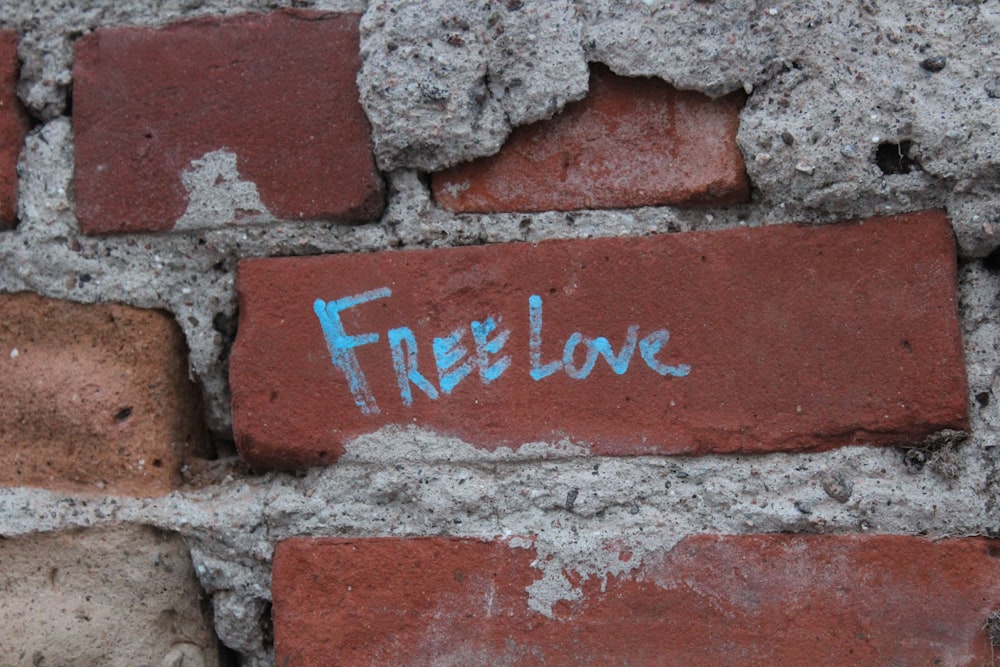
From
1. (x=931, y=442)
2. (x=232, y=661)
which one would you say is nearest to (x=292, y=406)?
(x=232, y=661)

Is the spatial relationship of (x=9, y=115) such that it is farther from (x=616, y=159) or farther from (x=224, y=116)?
(x=616, y=159)

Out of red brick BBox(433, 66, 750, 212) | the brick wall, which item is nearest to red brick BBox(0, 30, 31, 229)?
the brick wall

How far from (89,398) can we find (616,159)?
50 cm

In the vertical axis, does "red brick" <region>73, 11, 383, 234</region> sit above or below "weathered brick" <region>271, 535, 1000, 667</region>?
above

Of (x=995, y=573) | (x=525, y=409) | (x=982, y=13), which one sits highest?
(x=982, y=13)

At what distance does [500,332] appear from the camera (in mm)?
695

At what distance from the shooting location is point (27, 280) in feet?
2.49

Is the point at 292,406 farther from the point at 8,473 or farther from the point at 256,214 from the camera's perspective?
the point at 8,473

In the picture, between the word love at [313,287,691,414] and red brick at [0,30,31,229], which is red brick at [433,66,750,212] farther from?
red brick at [0,30,31,229]

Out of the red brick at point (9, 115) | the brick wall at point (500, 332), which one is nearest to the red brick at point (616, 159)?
the brick wall at point (500, 332)

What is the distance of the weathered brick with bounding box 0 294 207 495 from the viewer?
2.44 ft

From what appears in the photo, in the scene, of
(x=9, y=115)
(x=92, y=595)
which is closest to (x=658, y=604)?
(x=92, y=595)

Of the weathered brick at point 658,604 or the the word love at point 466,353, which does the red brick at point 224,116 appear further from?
the weathered brick at point 658,604

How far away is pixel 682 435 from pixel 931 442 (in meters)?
0.19
